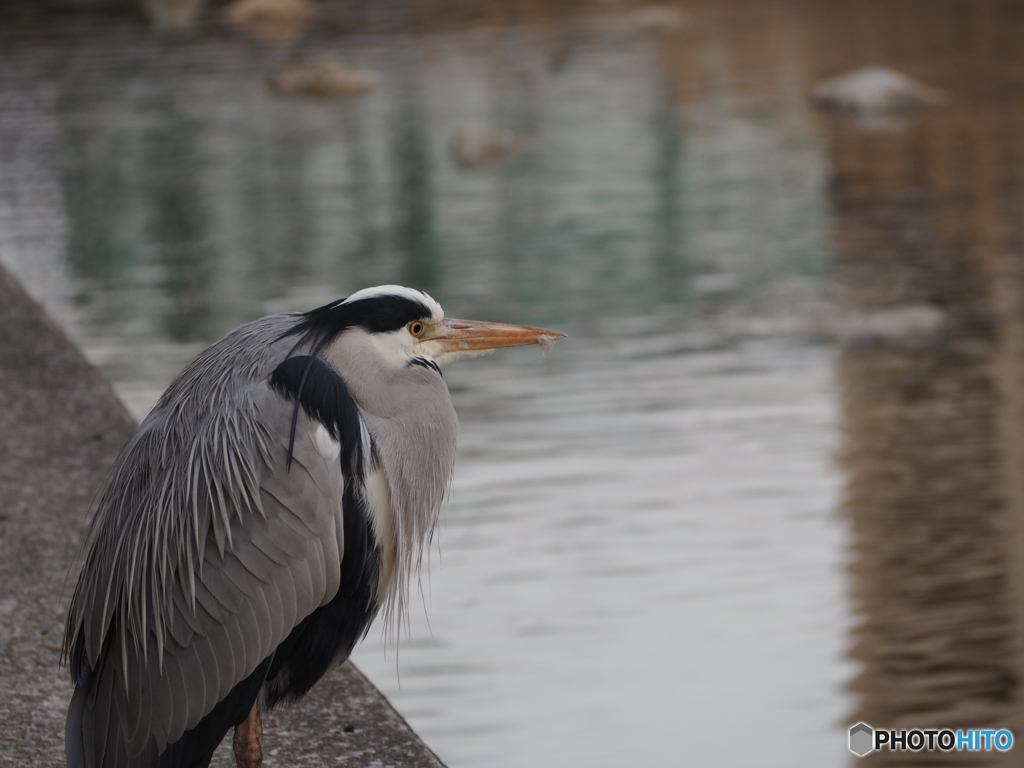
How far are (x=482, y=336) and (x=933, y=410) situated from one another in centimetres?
342

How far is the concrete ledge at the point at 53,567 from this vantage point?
242cm

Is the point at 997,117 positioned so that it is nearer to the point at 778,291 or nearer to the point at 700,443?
the point at 778,291

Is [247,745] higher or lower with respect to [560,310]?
higher

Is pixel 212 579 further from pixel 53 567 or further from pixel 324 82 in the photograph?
pixel 324 82

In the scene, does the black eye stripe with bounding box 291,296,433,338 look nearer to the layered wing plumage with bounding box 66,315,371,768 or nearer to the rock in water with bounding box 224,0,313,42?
the layered wing plumage with bounding box 66,315,371,768

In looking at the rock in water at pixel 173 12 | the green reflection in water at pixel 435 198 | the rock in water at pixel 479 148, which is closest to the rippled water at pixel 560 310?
the green reflection in water at pixel 435 198

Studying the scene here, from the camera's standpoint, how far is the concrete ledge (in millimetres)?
2418

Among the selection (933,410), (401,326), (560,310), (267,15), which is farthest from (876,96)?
(267,15)

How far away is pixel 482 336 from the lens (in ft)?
7.63

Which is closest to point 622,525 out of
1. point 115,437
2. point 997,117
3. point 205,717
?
point 115,437

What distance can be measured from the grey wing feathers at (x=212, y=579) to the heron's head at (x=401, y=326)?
17cm

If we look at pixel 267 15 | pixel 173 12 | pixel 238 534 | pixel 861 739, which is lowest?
pixel 861 739

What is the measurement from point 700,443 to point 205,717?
314 cm

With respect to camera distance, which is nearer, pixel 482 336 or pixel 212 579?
pixel 212 579
